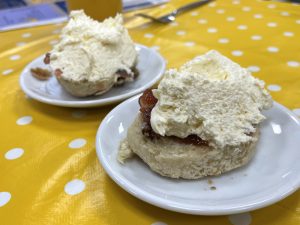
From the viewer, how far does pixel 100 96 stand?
1.08 metres

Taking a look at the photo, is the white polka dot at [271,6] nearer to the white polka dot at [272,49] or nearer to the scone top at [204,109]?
the white polka dot at [272,49]

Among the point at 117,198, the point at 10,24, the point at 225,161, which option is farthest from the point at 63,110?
the point at 10,24

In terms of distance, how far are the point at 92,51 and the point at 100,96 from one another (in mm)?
136

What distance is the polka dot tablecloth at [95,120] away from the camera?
70 centimetres

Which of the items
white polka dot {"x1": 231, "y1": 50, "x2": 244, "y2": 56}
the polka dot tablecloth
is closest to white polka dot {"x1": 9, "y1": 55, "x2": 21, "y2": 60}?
the polka dot tablecloth

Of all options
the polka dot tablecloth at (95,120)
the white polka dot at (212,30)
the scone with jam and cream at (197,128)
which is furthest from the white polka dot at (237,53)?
the scone with jam and cream at (197,128)

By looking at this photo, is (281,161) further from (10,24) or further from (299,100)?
(10,24)

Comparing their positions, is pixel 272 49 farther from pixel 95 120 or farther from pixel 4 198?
pixel 4 198

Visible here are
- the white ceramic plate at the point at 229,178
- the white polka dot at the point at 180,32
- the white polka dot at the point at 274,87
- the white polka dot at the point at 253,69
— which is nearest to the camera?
the white ceramic plate at the point at 229,178

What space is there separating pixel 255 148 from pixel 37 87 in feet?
2.29

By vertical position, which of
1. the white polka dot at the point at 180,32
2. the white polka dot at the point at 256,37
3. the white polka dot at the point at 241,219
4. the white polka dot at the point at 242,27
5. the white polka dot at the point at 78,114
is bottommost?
the white polka dot at the point at 242,27

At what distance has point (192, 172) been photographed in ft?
2.37

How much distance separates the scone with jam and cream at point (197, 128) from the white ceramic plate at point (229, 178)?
0.02m

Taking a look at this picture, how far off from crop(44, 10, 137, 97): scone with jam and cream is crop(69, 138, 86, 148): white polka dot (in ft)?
0.57
